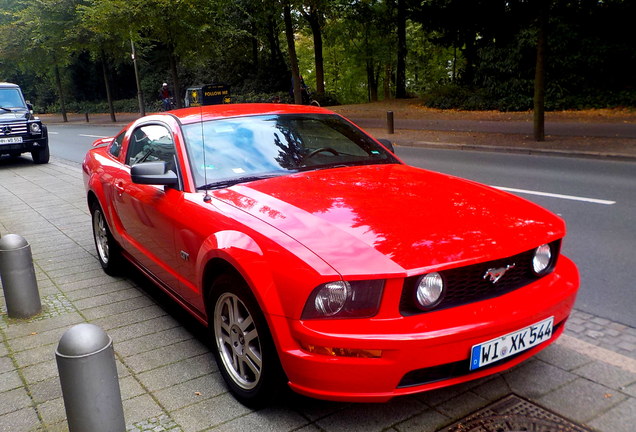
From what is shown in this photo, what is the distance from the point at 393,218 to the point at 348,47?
36.0 meters

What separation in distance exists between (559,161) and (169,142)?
10173 mm

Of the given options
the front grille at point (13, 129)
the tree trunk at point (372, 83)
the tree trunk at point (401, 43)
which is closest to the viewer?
the front grille at point (13, 129)

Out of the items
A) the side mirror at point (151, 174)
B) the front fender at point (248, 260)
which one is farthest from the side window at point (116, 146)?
the front fender at point (248, 260)

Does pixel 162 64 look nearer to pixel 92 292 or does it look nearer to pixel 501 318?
pixel 92 292

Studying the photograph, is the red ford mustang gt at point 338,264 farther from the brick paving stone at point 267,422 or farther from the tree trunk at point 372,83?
the tree trunk at point 372,83

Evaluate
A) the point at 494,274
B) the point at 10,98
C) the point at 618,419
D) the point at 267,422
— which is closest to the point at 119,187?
the point at 267,422

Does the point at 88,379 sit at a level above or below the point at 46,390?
above

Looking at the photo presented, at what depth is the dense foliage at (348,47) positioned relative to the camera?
2125cm

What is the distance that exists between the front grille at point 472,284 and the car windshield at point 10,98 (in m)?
15.9

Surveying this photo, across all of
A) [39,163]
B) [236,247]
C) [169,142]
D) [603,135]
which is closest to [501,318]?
[236,247]

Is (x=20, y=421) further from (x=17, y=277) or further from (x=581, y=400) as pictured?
(x=581, y=400)

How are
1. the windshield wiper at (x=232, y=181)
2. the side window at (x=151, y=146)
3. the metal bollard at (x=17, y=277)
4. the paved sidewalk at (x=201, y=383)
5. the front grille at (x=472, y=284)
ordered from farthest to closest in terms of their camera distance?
the metal bollard at (x=17, y=277) < the side window at (x=151, y=146) < the windshield wiper at (x=232, y=181) < the paved sidewalk at (x=201, y=383) < the front grille at (x=472, y=284)

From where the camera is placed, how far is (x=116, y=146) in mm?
5531

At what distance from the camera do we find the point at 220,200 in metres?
3.43
